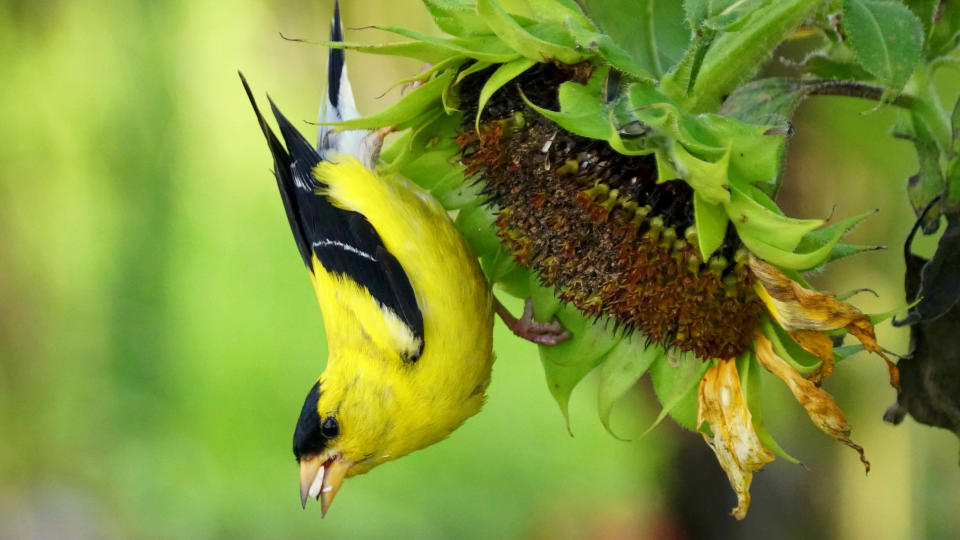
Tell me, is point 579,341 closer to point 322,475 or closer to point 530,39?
point 530,39

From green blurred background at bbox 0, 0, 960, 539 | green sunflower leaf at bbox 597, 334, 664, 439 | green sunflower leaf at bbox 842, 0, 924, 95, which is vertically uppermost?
green sunflower leaf at bbox 842, 0, 924, 95

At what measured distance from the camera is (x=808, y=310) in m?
0.53

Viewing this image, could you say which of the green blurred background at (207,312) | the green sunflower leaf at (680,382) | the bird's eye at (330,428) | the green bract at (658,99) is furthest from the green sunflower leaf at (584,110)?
the green blurred background at (207,312)

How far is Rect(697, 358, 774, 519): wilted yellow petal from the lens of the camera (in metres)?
0.60

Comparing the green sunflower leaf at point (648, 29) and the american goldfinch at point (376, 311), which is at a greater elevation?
the green sunflower leaf at point (648, 29)

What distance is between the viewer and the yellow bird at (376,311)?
1011 millimetres

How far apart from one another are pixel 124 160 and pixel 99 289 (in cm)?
42

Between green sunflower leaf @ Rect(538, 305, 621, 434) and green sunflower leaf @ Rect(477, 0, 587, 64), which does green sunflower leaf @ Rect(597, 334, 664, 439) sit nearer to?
green sunflower leaf @ Rect(538, 305, 621, 434)

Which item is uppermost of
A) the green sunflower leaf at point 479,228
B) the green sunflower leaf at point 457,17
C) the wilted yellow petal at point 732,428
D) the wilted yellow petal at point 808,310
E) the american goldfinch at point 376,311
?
the green sunflower leaf at point 457,17

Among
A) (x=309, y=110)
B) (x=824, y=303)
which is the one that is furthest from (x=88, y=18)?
(x=824, y=303)

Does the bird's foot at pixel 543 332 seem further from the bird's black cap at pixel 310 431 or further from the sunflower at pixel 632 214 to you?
the bird's black cap at pixel 310 431

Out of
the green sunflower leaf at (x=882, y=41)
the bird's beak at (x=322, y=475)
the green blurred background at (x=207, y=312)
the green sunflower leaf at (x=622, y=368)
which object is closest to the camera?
the green sunflower leaf at (x=882, y=41)

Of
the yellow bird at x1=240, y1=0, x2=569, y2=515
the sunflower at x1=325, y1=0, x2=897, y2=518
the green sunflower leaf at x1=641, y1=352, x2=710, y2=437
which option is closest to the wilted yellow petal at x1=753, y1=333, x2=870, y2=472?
the sunflower at x1=325, y1=0, x2=897, y2=518

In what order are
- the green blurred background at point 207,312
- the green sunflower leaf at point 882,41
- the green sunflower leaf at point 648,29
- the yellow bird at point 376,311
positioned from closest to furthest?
the green sunflower leaf at point 882,41 < the green sunflower leaf at point 648,29 < the yellow bird at point 376,311 < the green blurred background at point 207,312
